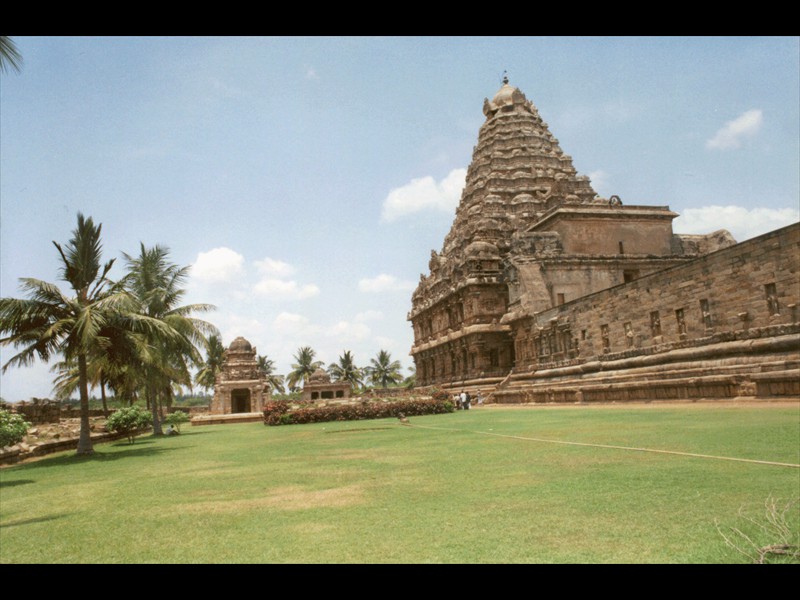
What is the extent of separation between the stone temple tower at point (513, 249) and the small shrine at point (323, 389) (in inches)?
341

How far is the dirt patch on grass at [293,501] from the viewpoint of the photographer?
22.0 ft

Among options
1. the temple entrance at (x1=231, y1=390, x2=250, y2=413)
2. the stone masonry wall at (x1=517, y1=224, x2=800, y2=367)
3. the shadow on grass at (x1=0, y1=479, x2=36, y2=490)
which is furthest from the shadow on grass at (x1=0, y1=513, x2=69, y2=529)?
the temple entrance at (x1=231, y1=390, x2=250, y2=413)

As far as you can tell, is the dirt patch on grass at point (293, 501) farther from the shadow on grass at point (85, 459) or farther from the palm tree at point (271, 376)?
the palm tree at point (271, 376)

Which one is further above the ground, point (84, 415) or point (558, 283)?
point (558, 283)

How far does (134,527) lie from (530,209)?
42.2 meters

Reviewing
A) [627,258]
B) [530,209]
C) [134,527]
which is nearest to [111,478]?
[134,527]

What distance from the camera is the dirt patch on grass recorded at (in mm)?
6719

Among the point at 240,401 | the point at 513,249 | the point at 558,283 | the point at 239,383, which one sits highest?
the point at 513,249

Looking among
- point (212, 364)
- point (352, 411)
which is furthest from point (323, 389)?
point (352, 411)

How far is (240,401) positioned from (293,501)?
1637 inches

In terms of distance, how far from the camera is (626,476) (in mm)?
7172

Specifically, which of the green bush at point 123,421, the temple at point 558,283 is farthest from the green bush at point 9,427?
the temple at point 558,283

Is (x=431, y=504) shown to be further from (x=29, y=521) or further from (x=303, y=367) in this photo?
(x=303, y=367)

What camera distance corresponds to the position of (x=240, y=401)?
46.7 m
